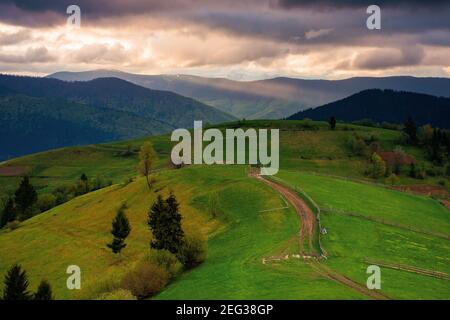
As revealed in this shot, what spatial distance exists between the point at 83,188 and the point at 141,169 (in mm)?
56553

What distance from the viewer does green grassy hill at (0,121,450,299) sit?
57.4 metres

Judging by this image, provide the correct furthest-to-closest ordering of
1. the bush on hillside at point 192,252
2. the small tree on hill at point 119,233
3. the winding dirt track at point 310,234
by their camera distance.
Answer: the small tree on hill at point 119,233, the bush on hillside at point 192,252, the winding dirt track at point 310,234

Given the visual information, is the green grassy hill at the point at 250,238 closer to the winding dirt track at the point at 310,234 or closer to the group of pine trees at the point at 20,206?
the winding dirt track at the point at 310,234

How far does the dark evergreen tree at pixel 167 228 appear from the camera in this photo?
242ft

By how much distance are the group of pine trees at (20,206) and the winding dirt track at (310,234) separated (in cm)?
7963

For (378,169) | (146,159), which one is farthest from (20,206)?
(378,169)

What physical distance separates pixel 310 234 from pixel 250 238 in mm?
9113

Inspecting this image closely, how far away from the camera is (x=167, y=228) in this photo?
247ft

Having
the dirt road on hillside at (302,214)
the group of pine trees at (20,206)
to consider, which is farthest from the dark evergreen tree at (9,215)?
the dirt road on hillside at (302,214)
